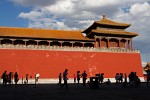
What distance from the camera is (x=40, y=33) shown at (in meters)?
36.1

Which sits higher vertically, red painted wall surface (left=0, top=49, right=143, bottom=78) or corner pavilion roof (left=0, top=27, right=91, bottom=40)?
corner pavilion roof (left=0, top=27, right=91, bottom=40)

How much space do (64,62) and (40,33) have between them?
624 centimetres

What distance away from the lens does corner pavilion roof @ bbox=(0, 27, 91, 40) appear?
34.1 meters

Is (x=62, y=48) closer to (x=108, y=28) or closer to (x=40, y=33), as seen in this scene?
(x=40, y=33)

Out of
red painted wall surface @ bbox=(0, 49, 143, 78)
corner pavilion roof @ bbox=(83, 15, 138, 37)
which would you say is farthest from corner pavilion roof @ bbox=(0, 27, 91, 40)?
red painted wall surface @ bbox=(0, 49, 143, 78)

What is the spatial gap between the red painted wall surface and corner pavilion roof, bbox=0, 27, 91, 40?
11.0 ft

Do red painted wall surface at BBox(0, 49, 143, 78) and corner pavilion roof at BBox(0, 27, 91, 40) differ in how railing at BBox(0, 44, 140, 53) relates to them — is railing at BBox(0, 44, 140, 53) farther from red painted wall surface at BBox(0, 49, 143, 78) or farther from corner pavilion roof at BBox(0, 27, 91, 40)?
corner pavilion roof at BBox(0, 27, 91, 40)

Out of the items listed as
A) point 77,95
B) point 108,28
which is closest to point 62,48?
point 108,28

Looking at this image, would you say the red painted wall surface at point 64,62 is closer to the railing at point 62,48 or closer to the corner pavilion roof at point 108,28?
the railing at point 62,48

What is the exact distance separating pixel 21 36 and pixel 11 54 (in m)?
3.69

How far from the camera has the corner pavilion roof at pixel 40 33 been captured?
1341 inches

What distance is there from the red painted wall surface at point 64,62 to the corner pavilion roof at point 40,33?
3.35 metres

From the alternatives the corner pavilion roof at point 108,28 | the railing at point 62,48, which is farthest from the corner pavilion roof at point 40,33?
the railing at point 62,48

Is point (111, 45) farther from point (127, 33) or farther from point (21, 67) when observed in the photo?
point (21, 67)
